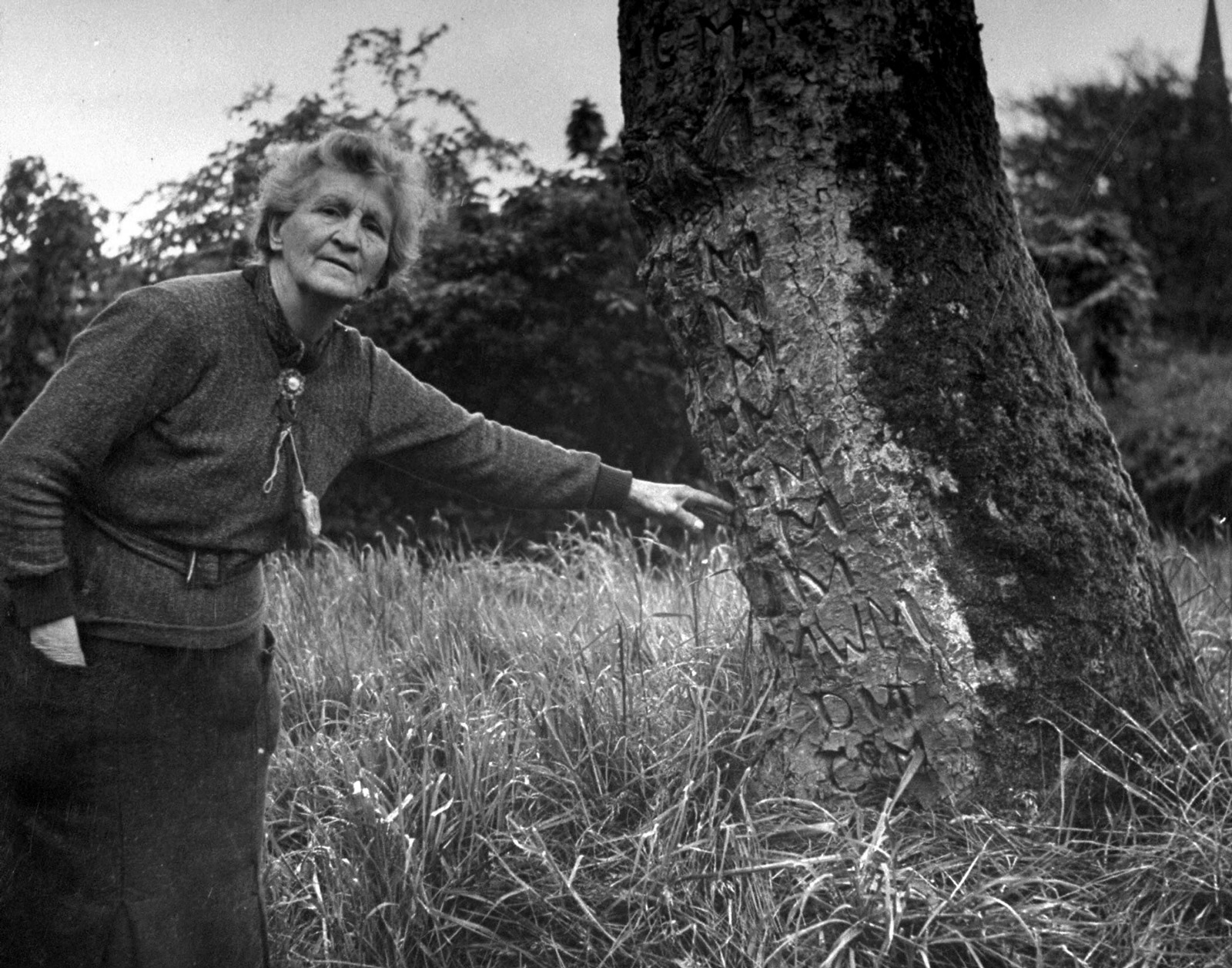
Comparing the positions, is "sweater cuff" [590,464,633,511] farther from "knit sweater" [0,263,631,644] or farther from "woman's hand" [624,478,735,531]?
"knit sweater" [0,263,631,644]

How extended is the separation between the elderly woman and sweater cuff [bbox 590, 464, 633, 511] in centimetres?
70

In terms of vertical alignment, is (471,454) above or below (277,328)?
below

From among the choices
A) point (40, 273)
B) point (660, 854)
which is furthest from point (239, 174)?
point (660, 854)

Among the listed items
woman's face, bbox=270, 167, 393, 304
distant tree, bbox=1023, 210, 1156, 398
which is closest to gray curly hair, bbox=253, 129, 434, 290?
woman's face, bbox=270, 167, 393, 304

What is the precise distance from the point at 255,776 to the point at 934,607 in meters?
1.42

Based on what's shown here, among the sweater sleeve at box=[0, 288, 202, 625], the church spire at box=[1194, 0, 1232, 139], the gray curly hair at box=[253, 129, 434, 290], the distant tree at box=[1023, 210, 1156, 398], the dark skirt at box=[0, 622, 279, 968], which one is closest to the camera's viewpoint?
the sweater sleeve at box=[0, 288, 202, 625]

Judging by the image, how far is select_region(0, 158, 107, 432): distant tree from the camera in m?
4.67

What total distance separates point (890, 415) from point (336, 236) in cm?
120

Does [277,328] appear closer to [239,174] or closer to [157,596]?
[157,596]

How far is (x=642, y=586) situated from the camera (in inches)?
177

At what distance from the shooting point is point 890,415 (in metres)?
2.81

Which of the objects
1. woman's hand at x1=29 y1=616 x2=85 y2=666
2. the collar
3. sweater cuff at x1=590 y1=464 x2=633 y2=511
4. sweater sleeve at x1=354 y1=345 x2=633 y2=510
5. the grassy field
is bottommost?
the grassy field

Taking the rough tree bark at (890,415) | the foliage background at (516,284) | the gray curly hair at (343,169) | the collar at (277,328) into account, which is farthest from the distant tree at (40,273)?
the rough tree bark at (890,415)

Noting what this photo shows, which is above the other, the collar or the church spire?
the church spire
